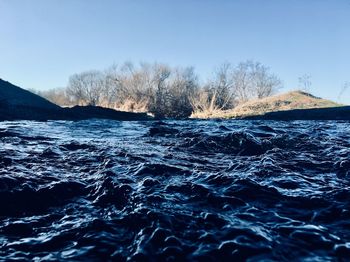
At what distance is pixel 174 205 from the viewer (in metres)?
3.81

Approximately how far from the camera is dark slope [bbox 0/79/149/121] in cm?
1730

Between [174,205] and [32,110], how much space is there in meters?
16.9

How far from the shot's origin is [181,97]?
5531 cm

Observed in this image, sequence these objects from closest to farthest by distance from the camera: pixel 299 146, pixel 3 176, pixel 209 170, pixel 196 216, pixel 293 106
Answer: pixel 196 216 < pixel 3 176 < pixel 209 170 < pixel 299 146 < pixel 293 106

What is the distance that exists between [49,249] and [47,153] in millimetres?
4366

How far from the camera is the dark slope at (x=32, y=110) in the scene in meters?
17.3

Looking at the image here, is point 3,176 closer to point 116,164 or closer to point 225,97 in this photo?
point 116,164

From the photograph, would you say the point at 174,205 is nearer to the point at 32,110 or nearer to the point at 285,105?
the point at 32,110

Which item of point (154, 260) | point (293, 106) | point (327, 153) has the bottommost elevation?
point (154, 260)

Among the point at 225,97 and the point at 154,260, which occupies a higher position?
the point at 225,97

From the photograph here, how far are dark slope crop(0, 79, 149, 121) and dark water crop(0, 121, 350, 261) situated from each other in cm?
1136

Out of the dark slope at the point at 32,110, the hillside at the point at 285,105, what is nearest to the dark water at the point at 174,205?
the dark slope at the point at 32,110

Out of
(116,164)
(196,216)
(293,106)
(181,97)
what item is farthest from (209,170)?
(181,97)

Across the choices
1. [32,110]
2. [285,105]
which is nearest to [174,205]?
[32,110]
